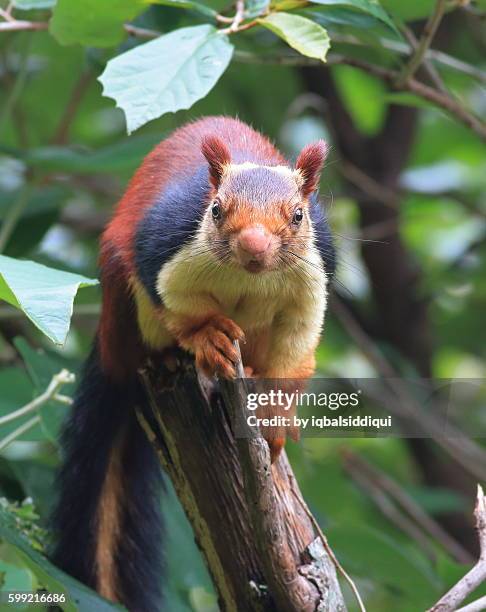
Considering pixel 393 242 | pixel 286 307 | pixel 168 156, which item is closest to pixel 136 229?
pixel 168 156

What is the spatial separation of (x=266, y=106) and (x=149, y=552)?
285cm

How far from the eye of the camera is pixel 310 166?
9.51 feet

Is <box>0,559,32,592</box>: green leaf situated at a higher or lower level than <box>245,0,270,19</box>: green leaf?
lower

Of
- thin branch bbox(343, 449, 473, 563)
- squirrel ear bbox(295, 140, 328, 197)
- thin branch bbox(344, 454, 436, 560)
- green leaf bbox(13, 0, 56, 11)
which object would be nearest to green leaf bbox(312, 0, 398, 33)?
squirrel ear bbox(295, 140, 328, 197)

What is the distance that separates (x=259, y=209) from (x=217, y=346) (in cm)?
38

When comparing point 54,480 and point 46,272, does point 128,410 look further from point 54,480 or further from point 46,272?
point 46,272

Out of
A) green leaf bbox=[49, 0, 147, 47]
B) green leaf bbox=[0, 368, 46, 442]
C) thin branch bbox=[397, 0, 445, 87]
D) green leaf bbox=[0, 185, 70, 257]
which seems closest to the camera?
green leaf bbox=[49, 0, 147, 47]

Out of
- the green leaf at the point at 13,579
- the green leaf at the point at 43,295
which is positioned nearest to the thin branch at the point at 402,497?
the green leaf at the point at 13,579

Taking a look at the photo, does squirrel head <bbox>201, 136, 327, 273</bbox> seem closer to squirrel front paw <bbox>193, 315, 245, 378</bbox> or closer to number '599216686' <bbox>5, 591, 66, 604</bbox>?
squirrel front paw <bbox>193, 315, 245, 378</bbox>

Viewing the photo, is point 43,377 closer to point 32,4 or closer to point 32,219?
point 32,219

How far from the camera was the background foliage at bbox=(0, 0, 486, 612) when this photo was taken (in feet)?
9.11

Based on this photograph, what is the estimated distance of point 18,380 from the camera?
359 centimetres

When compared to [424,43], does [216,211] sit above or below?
below

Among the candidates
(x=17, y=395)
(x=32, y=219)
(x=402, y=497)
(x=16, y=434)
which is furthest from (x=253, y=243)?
(x=402, y=497)
